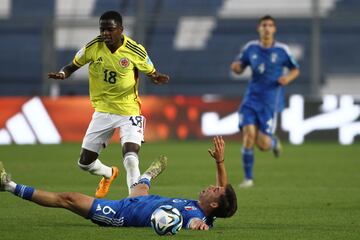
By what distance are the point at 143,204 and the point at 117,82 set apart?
2.46m

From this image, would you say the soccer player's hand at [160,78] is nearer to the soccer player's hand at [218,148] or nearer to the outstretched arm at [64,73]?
the outstretched arm at [64,73]

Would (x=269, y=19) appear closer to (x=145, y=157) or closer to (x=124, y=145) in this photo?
(x=124, y=145)

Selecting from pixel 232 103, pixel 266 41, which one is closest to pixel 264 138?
pixel 266 41

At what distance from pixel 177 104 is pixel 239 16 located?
12.8 feet

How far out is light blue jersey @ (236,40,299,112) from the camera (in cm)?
1431

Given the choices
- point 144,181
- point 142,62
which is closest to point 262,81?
point 142,62

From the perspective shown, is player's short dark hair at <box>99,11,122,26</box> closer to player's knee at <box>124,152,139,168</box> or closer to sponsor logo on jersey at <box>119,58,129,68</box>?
sponsor logo on jersey at <box>119,58,129,68</box>

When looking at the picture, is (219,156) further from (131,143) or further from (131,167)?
(131,143)

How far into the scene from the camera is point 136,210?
8.23 meters

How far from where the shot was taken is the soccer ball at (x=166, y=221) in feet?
24.9

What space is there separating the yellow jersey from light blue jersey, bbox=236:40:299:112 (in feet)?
13.5

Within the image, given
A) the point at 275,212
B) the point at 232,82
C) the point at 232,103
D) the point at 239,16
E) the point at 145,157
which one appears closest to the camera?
the point at 275,212

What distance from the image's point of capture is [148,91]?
27625 mm

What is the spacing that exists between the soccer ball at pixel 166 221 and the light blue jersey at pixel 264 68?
6.76m
